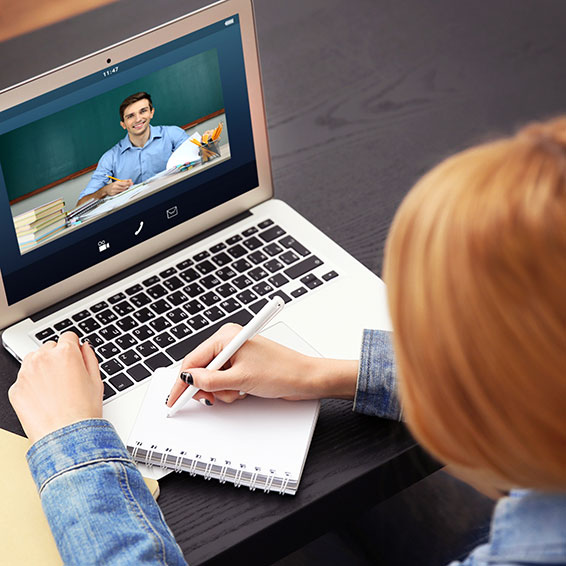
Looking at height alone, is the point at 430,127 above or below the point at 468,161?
below

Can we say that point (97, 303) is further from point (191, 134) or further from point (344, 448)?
point (344, 448)

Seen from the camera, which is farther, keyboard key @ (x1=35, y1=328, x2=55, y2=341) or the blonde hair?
keyboard key @ (x1=35, y1=328, x2=55, y2=341)

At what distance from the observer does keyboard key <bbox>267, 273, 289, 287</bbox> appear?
1.03 meters

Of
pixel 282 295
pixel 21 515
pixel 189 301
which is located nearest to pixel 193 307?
pixel 189 301

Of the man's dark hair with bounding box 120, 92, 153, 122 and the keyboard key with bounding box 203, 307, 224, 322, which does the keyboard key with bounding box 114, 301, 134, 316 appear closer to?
the keyboard key with bounding box 203, 307, 224, 322

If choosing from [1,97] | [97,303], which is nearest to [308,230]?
[97,303]

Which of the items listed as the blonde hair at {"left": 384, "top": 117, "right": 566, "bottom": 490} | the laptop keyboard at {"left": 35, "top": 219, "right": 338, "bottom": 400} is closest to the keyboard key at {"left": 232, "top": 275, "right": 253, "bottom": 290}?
the laptop keyboard at {"left": 35, "top": 219, "right": 338, "bottom": 400}

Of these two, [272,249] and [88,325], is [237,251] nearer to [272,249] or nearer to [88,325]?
[272,249]

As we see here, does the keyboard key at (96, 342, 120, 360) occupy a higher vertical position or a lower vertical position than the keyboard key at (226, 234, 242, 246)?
lower

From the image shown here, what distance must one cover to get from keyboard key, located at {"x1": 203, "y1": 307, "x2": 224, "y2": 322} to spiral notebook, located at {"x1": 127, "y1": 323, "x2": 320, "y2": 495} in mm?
125

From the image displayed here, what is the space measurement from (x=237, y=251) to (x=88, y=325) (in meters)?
0.22

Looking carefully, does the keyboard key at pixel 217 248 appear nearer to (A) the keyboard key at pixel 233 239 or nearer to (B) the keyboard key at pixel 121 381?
(A) the keyboard key at pixel 233 239

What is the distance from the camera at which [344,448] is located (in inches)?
33.5

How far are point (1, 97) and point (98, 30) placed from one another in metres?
0.67
